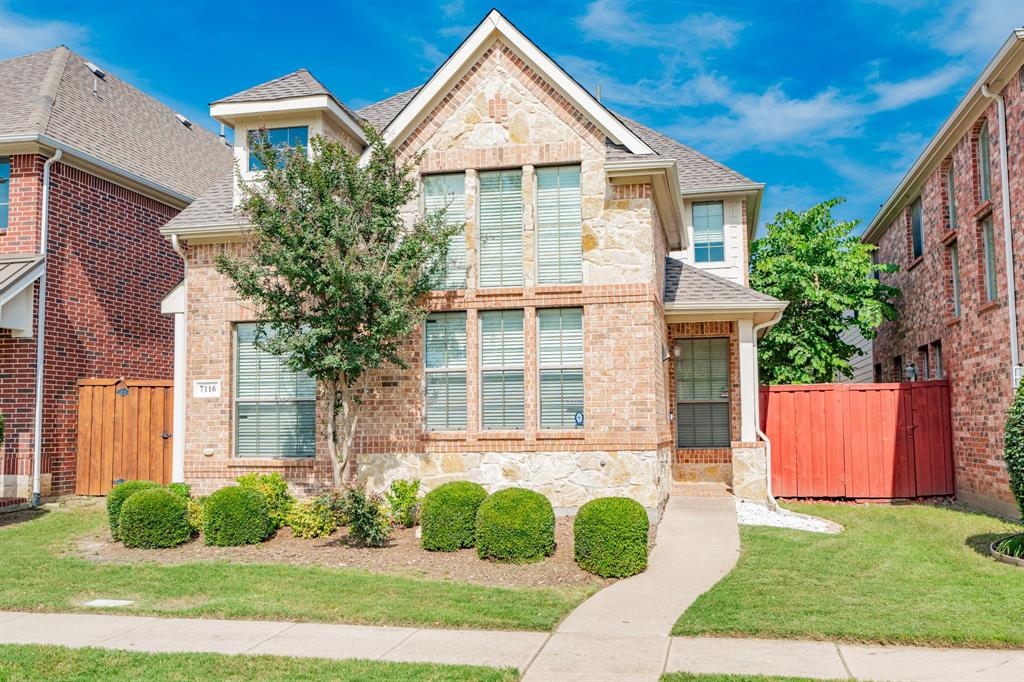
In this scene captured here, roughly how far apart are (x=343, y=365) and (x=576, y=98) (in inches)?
202

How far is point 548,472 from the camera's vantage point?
1205 cm

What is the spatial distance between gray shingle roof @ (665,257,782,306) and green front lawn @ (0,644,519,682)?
9.18m

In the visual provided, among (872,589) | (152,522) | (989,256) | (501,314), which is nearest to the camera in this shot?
(872,589)

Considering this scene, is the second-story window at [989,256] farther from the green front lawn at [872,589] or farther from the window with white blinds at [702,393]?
the window with white blinds at [702,393]

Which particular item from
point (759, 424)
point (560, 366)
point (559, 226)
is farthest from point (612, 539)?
point (759, 424)

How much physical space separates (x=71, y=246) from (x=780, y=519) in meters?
13.1

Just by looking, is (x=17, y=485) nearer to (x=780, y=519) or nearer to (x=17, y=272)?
(x=17, y=272)

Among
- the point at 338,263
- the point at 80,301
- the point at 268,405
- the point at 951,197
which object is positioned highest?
the point at 951,197

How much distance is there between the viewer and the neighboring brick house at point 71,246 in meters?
14.4

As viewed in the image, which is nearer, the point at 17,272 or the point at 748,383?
the point at 17,272

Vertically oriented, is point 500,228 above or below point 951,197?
below

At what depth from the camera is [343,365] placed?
10953 millimetres

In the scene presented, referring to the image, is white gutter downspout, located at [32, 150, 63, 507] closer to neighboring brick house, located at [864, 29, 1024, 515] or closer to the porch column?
the porch column

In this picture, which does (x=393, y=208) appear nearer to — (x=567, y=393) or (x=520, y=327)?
(x=520, y=327)
